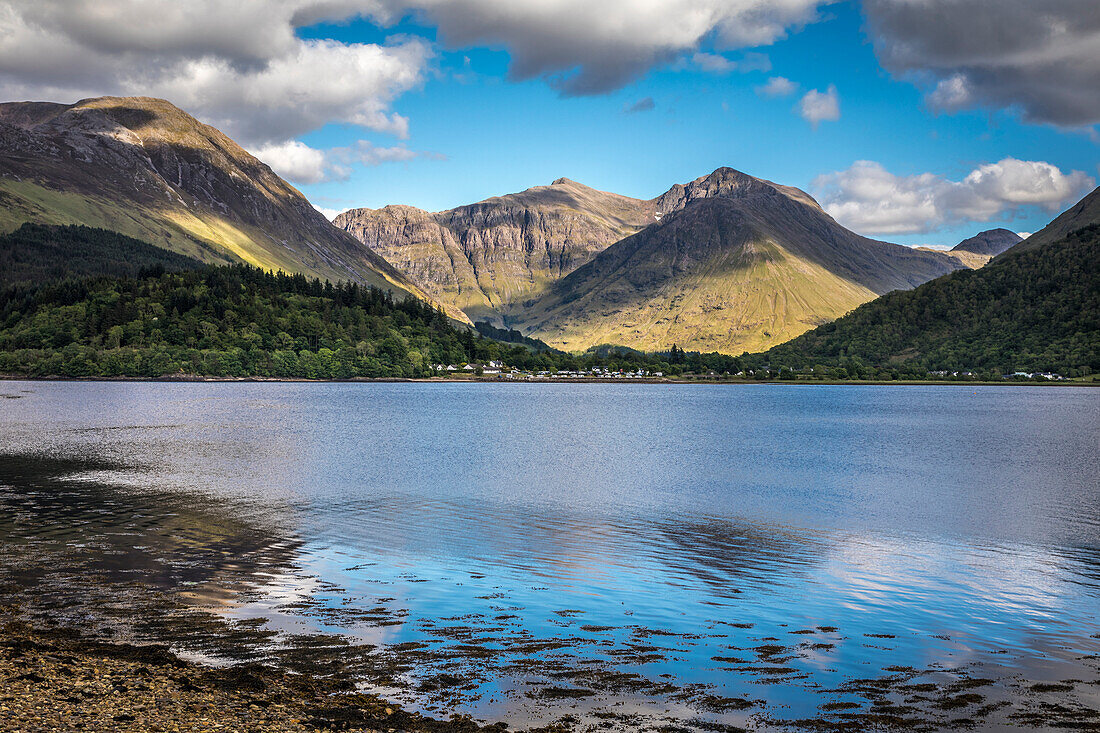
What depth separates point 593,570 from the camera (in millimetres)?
30781

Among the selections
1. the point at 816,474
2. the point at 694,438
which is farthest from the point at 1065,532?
the point at 694,438

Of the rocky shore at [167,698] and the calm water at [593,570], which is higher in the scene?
the rocky shore at [167,698]

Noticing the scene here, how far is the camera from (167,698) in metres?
15.7

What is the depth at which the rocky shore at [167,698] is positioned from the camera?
14.5 meters

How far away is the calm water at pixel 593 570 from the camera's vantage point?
18.2m

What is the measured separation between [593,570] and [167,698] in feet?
58.8

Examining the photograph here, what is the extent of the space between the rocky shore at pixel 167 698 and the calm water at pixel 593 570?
3.42 feet

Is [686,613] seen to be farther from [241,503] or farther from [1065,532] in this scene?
[241,503]

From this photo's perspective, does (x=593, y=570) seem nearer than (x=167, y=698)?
No

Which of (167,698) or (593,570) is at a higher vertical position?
(167,698)

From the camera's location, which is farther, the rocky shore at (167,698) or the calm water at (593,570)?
the calm water at (593,570)

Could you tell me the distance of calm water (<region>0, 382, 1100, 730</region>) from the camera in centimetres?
1817

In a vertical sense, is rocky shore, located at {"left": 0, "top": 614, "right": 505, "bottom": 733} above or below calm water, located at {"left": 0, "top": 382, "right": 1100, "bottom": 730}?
above

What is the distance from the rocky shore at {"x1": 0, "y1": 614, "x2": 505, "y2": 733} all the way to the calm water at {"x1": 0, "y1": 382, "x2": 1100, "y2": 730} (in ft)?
3.42
